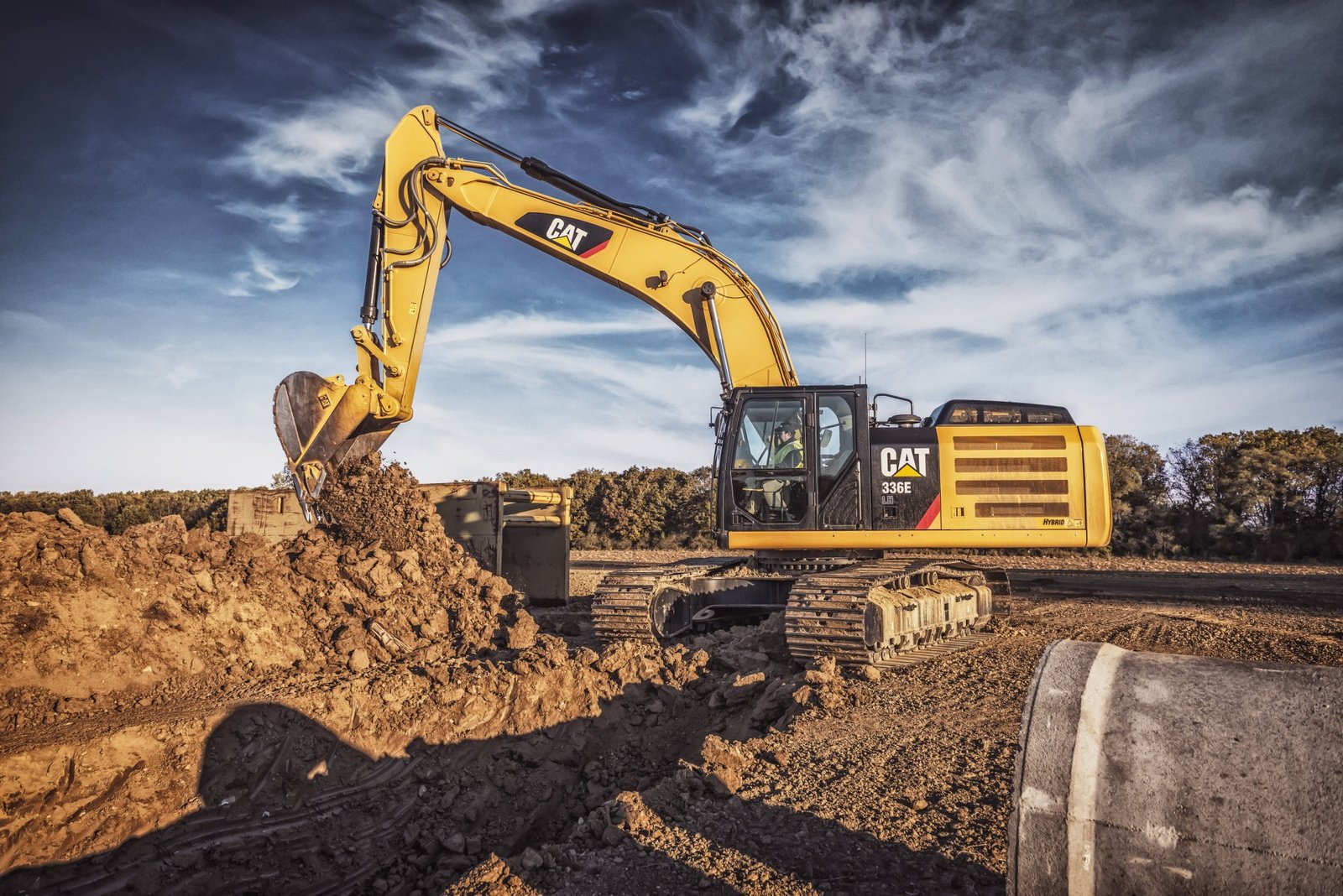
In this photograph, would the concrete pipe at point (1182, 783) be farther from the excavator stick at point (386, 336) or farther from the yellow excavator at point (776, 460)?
the excavator stick at point (386, 336)

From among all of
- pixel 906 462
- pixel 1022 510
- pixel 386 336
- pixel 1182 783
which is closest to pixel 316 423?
pixel 386 336

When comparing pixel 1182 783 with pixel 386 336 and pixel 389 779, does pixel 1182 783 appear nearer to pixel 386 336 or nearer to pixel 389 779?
pixel 389 779

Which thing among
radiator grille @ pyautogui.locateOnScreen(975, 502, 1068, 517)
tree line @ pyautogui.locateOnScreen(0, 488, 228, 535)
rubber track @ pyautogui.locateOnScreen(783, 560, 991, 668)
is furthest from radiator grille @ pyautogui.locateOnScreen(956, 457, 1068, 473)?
tree line @ pyautogui.locateOnScreen(0, 488, 228, 535)

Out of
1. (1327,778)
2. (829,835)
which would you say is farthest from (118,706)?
(1327,778)

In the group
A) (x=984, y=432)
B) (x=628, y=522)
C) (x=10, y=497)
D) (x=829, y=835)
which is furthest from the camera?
(x=628, y=522)

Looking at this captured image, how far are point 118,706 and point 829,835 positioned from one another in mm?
4851

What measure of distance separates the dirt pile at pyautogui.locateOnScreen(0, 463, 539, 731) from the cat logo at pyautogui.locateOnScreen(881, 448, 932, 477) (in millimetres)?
3759

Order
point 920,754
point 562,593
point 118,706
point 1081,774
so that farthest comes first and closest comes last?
point 562,593
point 118,706
point 920,754
point 1081,774

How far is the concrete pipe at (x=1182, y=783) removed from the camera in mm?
2266

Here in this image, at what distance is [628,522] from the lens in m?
27.2

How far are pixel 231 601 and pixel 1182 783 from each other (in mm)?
7088

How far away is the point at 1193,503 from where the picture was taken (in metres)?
22.9

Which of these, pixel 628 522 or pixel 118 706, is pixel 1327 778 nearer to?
pixel 118 706

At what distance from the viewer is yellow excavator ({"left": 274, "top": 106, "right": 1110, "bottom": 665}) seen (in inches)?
328
